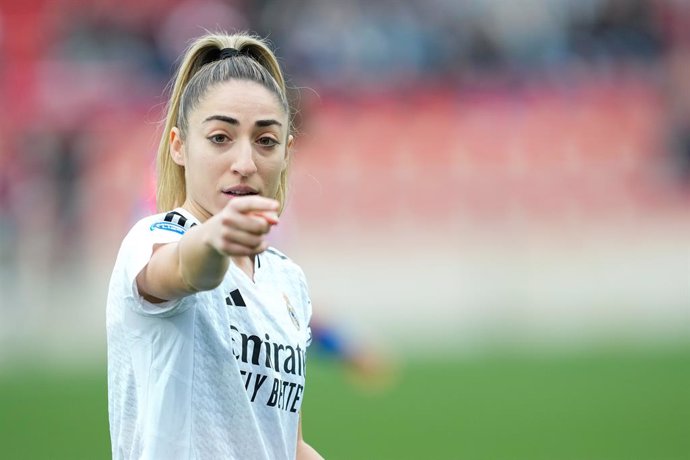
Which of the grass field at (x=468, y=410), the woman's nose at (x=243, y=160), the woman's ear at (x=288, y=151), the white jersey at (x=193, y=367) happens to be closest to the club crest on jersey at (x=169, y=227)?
the white jersey at (x=193, y=367)

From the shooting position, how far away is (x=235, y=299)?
321 cm

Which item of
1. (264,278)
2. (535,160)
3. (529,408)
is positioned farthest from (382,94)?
(264,278)

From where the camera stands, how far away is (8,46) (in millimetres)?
20938

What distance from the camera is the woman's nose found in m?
3.12

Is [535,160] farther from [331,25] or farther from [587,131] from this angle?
[331,25]

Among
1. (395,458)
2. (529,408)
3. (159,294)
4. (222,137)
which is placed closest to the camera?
(159,294)

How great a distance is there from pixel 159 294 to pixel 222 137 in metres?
0.52

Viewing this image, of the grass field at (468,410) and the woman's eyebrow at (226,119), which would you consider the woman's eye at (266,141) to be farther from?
the grass field at (468,410)

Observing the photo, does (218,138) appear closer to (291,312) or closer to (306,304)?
(291,312)

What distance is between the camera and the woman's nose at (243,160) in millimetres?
3119

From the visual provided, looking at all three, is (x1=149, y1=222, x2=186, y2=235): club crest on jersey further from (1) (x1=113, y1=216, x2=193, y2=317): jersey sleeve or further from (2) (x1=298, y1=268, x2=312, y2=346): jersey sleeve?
(2) (x1=298, y1=268, x2=312, y2=346): jersey sleeve

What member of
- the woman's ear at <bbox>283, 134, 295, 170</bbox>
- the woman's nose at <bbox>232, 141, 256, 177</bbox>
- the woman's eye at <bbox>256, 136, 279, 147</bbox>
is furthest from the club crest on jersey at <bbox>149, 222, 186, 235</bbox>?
the woman's ear at <bbox>283, 134, 295, 170</bbox>

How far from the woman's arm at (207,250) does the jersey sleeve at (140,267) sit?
2 centimetres

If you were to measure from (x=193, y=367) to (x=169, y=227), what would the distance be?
0.35 meters
